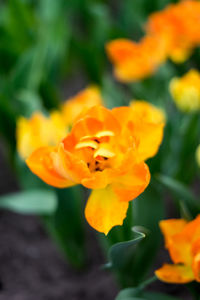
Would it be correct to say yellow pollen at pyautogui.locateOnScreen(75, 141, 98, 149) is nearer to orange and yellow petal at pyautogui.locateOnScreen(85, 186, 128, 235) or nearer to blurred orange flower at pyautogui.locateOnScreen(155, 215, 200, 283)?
orange and yellow petal at pyautogui.locateOnScreen(85, 186, 128, 235)

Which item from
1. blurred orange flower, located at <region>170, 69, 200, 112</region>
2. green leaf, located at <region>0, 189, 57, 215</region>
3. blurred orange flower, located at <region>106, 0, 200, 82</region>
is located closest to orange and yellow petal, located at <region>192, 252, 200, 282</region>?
green leaf, located at <region>0, 189, 57, 215</region>

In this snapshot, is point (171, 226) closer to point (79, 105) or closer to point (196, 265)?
point (196, 265)

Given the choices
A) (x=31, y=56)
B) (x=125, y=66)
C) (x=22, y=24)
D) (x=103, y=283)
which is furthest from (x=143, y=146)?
(x=22, y=24)

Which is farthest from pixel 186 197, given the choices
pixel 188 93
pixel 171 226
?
pixel 188 93

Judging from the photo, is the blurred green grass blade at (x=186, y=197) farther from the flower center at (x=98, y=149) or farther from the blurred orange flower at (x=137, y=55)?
the blurred orange flower at (x=137, y=55)

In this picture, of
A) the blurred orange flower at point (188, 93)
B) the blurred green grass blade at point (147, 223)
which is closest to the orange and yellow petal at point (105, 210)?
the blurred green grass blade at point (147, 223)
